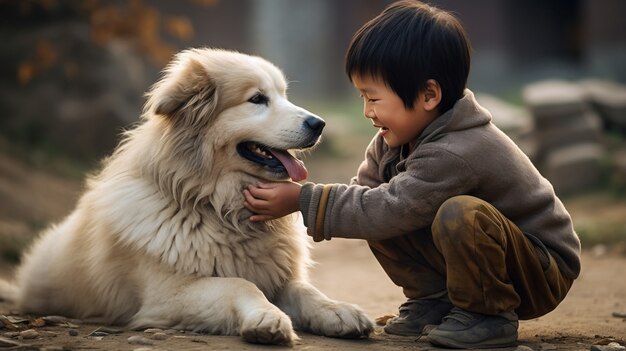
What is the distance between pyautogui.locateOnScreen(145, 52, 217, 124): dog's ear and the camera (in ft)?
11.8

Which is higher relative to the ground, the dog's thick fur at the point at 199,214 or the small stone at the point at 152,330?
the dog's thick fur at the point at 199,214

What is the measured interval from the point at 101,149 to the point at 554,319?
19.9 feet

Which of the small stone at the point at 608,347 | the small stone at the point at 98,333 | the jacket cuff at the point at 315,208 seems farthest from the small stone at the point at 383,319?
the small stone at the point at 98,333

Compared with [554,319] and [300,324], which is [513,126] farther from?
[300,324]

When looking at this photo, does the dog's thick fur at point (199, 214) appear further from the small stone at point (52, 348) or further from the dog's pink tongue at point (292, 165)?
the small stone at point (52, 348)

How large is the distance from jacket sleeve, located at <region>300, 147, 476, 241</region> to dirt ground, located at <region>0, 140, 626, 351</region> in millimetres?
447

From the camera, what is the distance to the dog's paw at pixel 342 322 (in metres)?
3.31

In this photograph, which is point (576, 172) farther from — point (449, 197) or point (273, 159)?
point (449, 197)

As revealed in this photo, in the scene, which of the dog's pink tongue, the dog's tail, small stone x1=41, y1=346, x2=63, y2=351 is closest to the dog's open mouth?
the dog's pink tongue

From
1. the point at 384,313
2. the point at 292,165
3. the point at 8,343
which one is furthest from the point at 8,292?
the point at 384,313

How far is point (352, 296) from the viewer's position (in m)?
4.80

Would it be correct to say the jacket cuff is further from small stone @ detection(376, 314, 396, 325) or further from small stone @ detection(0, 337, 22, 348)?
small stone @ detection(0, 337, 22, 348)

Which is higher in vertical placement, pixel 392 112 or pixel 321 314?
pixel 392 112

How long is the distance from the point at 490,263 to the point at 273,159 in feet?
3.62
